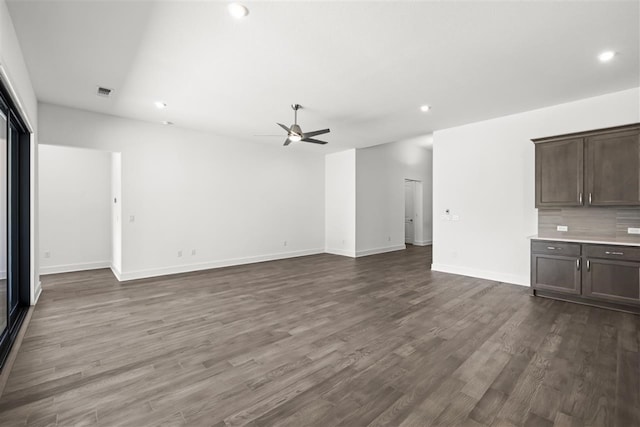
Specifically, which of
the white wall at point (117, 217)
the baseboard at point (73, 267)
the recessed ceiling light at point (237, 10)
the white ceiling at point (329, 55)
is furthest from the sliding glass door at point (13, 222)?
the baseboard at point (73, 267)

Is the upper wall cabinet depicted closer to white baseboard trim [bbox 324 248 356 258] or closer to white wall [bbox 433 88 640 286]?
white wall [bbox 433 88 640 286]

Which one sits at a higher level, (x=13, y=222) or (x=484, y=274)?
(x=13, y=222)

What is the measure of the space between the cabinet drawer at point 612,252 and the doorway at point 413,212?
6172 millimetres

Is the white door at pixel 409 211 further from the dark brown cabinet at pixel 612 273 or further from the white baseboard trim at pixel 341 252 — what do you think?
the dark brown cabinet at pixel 612 273

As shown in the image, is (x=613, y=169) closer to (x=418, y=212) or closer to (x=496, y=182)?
(x=496, y=182)

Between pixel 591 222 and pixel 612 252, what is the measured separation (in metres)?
0.76

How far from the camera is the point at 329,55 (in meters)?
3.03

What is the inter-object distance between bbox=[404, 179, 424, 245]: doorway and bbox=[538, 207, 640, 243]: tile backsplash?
211 inches

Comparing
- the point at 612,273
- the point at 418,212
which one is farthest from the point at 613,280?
the point at 418,212

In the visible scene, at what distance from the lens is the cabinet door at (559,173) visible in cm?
407

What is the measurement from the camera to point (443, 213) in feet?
19.4

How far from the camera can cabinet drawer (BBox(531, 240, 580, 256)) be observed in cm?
391

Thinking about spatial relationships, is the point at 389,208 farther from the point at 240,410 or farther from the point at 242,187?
the point at 240,410

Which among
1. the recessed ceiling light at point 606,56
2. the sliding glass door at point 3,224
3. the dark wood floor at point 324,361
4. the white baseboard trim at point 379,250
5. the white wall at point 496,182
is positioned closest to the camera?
the dark wood floor at point 324,361
